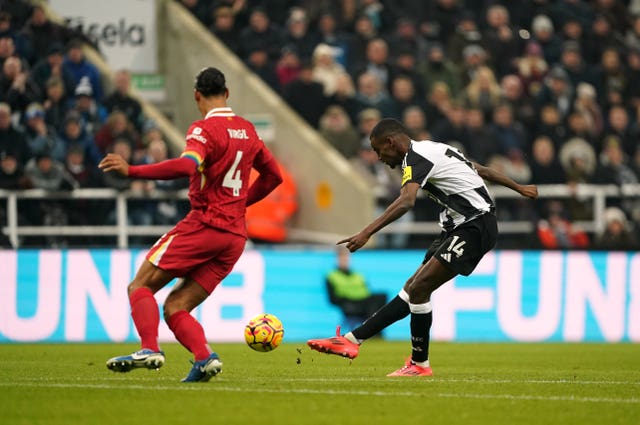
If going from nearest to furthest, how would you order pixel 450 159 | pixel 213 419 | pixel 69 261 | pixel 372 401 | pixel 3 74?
1. pixel 213 419
2. pixel 372 401
3. pixel 450 159
4. pixel 69 261
5. pixel 3 74

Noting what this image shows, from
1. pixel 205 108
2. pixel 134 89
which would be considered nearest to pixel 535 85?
pixel 134 89

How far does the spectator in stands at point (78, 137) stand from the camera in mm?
19312

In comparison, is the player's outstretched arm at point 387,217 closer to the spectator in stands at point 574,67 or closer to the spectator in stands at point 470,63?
the spectator in stands at point 470,63

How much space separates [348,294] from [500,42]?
21.3 ft

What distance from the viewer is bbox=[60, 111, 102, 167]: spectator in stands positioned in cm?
1931

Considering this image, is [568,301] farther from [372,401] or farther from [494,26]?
[372,401]

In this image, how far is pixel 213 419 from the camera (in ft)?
25.8

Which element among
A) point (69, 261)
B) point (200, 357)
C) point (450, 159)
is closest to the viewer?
point (200, 357)

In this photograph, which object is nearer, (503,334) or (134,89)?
(503,334)

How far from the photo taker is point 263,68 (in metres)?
22.1

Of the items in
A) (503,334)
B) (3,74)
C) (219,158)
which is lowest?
(503,334)

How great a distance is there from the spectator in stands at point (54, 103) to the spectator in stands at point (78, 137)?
0.18 metres

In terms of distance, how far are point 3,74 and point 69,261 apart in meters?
3.24

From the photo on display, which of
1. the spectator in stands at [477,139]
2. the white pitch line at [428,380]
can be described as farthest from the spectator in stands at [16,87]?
the white pitch line at [428,380]
